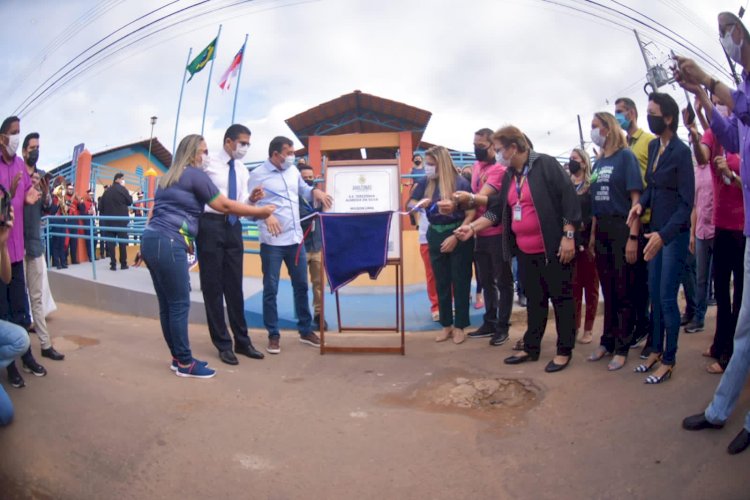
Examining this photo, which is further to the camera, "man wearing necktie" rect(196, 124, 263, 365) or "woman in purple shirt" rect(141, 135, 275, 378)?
"man wearing necktie" rect(196, 124, 263, 365)

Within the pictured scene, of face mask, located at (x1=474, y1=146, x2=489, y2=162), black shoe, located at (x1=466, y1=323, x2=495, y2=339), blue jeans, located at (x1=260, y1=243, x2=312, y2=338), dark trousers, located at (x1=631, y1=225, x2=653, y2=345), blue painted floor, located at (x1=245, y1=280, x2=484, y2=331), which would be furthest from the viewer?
blue painted floor, located at (x1=245, y1=280, x2=484, y2=331)

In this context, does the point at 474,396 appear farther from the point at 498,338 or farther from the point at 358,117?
the point at 358,117

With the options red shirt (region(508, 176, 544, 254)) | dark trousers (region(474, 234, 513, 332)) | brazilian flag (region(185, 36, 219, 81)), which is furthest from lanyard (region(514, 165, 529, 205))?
brazilian flag (region(185, 36, 219, 81))

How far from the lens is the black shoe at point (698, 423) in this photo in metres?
2.85

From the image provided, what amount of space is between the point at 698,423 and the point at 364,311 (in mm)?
4331

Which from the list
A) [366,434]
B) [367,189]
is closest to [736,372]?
[366,434]

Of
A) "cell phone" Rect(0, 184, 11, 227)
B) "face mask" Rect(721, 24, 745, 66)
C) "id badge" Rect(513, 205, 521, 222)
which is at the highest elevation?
"face mask" Rect(721, 24, 745, 66)

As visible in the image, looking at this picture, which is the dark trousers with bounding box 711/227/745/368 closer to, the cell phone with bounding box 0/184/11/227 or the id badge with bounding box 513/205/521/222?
the id badge with bounding box 513/205/521/222

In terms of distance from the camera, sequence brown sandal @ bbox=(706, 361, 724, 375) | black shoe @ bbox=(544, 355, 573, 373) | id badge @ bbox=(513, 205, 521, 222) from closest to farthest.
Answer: brown sandal @ bbox=(706, 361, 724, 375)
black shoe @ bbox=(544, 355, 573, 373)
id badge @ bbox=(513, 205, 521, 222)

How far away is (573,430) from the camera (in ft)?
10.6

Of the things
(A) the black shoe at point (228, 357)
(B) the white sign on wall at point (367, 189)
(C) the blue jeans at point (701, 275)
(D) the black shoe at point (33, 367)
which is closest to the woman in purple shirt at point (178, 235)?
(A) the black shoe at point (228, 357)

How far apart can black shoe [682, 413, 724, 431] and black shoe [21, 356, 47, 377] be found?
4.15 m

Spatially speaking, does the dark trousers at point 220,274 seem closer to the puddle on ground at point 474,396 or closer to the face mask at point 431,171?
the puddle on ground at point 474,396

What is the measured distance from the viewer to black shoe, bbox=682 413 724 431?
285 centimetres
